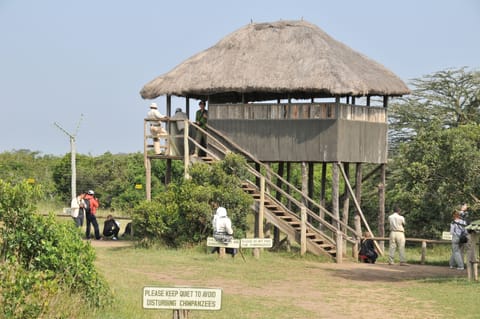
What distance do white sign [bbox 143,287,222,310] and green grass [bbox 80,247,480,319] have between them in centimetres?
278

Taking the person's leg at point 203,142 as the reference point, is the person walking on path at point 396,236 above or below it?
below

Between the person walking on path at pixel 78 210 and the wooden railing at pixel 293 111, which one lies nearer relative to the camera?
the wooden railing at pixel 293 111

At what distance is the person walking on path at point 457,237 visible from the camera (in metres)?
22.4

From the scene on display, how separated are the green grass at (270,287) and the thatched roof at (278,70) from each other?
5.01 metres

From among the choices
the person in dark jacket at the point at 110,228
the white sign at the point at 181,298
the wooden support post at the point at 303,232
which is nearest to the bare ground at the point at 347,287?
the wooden support post at the point at 303,232

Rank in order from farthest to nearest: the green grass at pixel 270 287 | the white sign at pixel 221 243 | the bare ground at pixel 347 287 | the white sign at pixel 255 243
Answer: the white sign at pixel 221 243, the white sign at pixel 255 243, the bare ground at pixel 347 287, the green grass at pixel 270 287

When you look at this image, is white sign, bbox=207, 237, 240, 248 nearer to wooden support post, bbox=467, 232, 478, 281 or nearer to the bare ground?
the bare ground

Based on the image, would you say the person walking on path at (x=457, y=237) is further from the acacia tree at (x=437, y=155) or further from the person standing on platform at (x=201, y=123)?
the person standing on platform at (x=201, y=123)

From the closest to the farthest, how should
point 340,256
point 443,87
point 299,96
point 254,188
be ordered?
point 340,256, point 254,188, point 299,96, point 443,87

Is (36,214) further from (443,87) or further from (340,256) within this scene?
(443,87)

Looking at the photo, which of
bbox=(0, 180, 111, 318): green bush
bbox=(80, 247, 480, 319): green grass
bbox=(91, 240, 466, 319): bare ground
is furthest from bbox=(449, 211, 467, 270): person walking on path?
bbox=(0, 180, 111, 318): green bush

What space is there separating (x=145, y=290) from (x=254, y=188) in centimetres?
1495

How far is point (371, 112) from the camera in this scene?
1102 inches

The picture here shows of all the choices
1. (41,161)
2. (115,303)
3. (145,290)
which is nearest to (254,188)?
(115,303)
